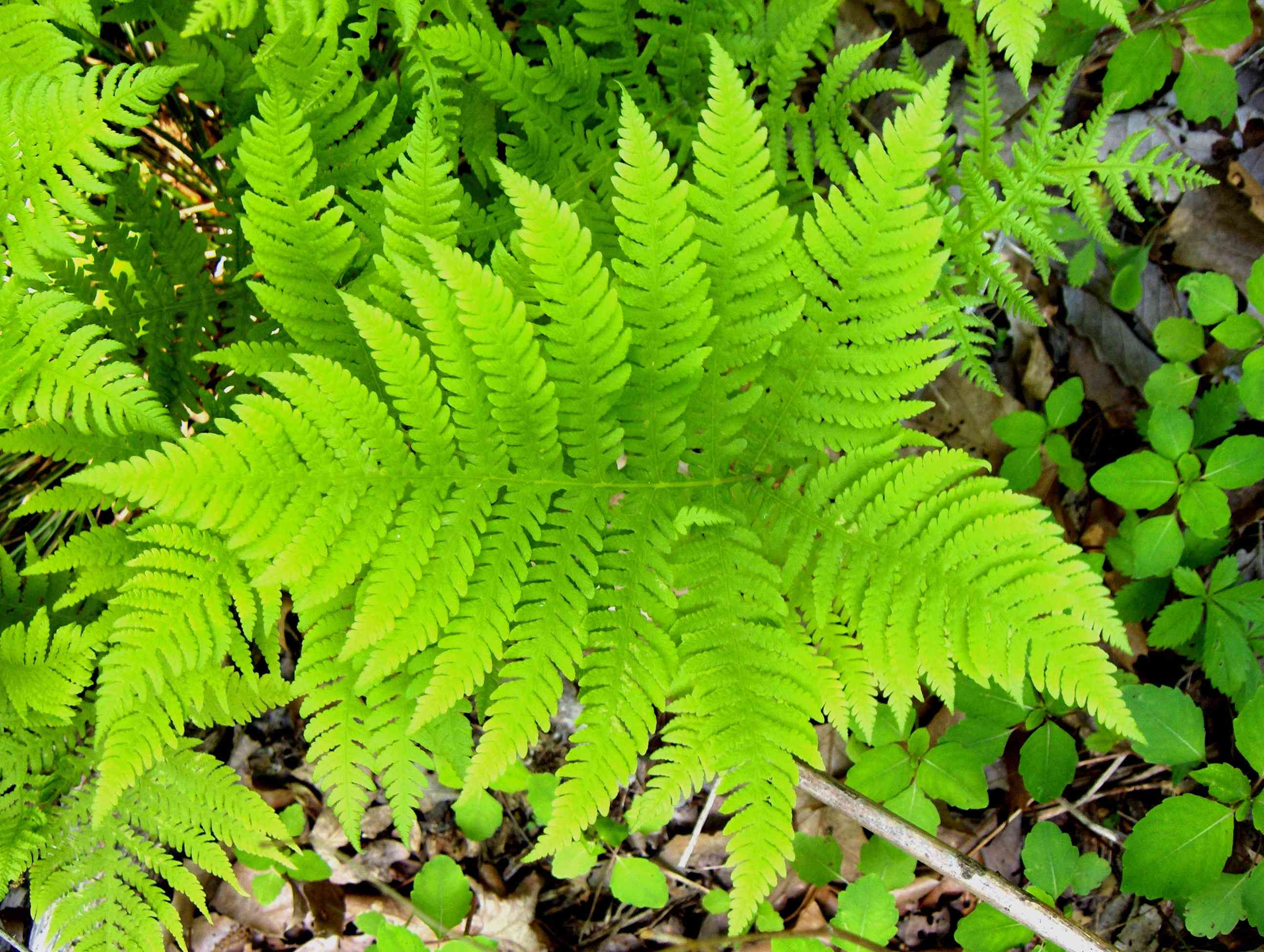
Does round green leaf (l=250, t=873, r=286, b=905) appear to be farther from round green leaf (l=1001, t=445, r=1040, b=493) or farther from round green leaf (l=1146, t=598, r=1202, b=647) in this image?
round green leaf (l=1146, t=598, r=1202, b=647)

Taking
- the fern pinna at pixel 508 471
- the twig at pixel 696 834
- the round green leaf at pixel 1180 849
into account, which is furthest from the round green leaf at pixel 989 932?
the fern pinna at pixel 508 471

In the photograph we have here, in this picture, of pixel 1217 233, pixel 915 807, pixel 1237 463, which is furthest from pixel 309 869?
pixel 1217 233

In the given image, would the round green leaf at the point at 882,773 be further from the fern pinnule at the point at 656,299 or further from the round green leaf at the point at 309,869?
the round green leaf at the point at 309,869

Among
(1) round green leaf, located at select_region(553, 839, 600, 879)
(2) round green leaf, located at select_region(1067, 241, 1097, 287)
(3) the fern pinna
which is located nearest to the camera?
(3) the fern pinna

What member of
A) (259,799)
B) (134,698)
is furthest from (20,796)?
(134,698)

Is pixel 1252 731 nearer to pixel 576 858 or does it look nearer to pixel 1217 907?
pixel 1217 907

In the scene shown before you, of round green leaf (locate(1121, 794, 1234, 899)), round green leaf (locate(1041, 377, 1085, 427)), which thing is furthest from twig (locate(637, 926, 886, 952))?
round green leaf (locate(1041, 377, 1085, 427))

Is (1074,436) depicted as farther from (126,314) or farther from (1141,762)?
(126,314)

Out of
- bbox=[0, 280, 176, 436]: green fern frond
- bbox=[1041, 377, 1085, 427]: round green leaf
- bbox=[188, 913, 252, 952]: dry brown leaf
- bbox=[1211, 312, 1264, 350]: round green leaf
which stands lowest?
bbox=[188, 913, 252, 952]: dry brown leaf
